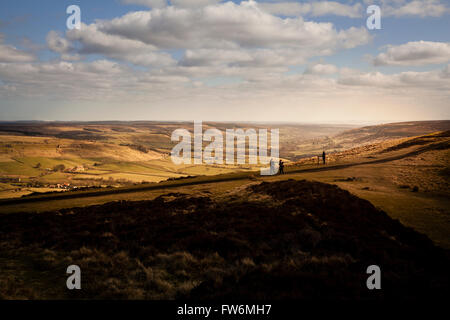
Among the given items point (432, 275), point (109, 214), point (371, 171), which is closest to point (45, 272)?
point (109, 214)

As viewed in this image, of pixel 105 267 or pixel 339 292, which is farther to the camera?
pixel 105 267

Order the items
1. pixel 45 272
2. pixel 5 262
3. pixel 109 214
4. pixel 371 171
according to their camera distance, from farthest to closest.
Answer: pixel 371 171, pixel 109 214, pixel 5 262, pixel 45 272

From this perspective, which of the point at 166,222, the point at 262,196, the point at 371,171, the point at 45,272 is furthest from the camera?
the point at 371,171

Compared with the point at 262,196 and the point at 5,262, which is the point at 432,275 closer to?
the point at 262,196

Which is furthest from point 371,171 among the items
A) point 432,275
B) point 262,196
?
point 432,275

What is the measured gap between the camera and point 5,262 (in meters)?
12.5

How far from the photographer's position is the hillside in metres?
8.82

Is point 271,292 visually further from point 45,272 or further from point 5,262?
point 5,262

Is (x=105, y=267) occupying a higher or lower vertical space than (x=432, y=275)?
lower

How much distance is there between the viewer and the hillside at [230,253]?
8.82 metres

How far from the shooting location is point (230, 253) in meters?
12.3

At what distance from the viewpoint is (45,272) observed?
37.2 ft
